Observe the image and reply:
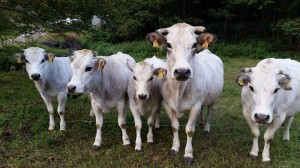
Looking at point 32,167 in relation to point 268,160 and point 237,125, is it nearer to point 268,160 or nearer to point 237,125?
point 268,160

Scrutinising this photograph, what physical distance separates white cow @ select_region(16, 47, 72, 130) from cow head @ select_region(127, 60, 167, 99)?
2.04 metres

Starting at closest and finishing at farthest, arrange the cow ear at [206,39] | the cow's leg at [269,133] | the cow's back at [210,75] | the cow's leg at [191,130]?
1. the cow ear at [206,39]
2. the cow's leg at [269,133]
3. the cow's leg at [191,130]
4. the cow's back at [210,75]

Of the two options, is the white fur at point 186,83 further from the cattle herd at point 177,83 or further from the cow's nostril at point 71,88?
the cow's nostril at point 71,88

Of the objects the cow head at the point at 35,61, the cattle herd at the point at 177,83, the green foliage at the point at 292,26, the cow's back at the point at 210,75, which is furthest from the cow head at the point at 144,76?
the green foliage at the point at 292,26

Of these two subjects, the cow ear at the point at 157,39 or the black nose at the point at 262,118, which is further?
the cow ear at the point at 157,39

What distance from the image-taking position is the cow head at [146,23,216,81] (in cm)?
469

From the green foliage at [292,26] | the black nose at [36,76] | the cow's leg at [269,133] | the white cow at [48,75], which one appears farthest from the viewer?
the green foliage at [292,26]

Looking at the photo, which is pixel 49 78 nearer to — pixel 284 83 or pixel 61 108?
pixel 61 108

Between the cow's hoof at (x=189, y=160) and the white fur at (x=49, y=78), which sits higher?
the white fur at (x=49, y=78)

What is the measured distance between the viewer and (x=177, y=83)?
17.4ft

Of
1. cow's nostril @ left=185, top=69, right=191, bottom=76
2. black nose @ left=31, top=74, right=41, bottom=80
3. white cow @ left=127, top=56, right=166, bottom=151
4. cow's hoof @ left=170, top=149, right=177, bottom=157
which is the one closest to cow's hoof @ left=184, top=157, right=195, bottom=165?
cow's hoof @ left=170, top=149, right=177, bottom=157

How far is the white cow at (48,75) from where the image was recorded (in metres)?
6.64

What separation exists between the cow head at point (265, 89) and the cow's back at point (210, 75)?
75cm

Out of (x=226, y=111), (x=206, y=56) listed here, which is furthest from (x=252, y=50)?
(x=206, y=56)
